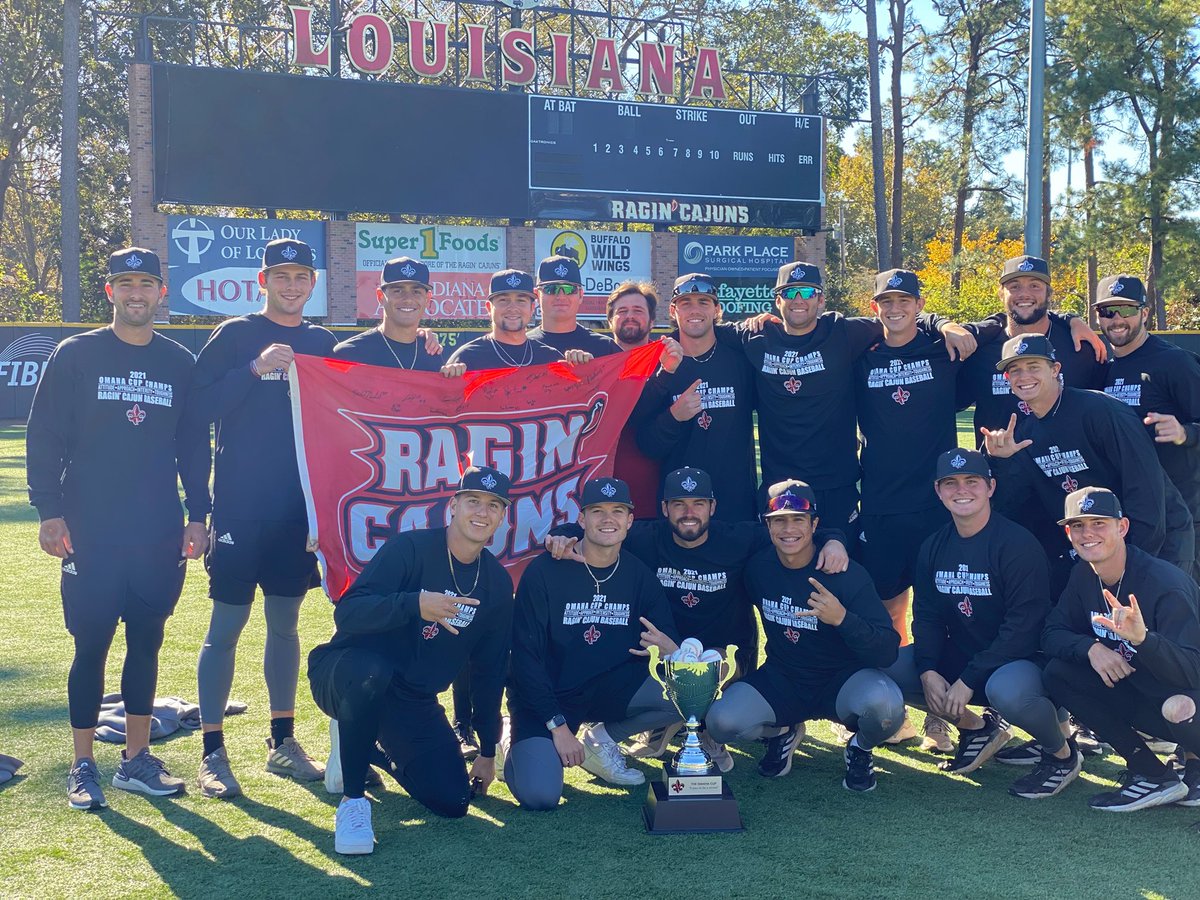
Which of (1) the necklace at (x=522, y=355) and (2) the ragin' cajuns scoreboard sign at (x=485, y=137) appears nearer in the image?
(1) the necklace at (x=522, y=355)

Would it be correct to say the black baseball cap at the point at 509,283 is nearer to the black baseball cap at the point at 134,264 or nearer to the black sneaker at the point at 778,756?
the black baseball cap at the point at 134,264

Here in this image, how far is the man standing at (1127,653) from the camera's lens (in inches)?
195

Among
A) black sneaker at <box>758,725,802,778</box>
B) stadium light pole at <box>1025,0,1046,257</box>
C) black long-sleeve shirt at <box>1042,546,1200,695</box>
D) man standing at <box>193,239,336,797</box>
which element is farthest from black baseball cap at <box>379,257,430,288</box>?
stadium light pole at <box>1025,0,1046,257</box>

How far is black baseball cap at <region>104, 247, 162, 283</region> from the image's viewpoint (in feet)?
17.0

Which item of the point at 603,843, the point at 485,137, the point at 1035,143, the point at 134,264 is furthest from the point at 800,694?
the point at 485,137

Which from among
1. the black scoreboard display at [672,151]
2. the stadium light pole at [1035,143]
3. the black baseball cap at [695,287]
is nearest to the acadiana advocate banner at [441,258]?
the black scoreboard display at [672,151]

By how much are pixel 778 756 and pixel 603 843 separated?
1243mm

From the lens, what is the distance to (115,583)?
516cm

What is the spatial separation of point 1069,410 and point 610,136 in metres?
22.3

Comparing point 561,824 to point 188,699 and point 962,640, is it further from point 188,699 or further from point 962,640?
point 188,699

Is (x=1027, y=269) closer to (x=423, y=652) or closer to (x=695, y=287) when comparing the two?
(x=695, y=287)

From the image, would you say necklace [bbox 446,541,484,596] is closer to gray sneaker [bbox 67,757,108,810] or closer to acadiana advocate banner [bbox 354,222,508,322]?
gray sneaker [bbox 67,757,108,810]

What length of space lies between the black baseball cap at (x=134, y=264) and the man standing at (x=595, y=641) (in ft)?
7.33

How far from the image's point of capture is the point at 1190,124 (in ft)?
97.9
